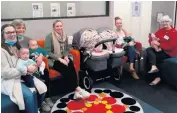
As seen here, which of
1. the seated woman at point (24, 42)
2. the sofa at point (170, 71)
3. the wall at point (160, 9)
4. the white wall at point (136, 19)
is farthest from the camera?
A: the wall at point (160, 9)

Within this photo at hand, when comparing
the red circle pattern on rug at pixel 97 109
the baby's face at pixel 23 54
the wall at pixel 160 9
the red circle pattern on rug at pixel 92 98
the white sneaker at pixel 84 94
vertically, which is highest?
the wall at pixel 160 9

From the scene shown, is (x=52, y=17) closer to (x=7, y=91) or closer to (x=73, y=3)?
(x=73, y=3)

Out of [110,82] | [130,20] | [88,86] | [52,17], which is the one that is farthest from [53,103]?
[130,20]

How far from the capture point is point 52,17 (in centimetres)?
360

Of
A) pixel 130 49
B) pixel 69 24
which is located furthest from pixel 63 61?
pixel 130 49

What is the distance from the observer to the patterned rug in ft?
8.97

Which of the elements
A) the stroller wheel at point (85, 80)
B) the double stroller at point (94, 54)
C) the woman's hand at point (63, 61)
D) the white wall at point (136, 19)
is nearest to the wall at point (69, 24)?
the double stroller at point (94, 54)

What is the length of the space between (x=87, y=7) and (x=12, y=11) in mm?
1379

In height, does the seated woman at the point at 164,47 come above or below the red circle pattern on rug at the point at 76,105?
above

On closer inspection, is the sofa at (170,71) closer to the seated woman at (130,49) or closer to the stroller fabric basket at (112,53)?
the seated woman at (130,49)

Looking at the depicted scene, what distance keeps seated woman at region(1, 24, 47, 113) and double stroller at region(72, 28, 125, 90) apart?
41.7 inches

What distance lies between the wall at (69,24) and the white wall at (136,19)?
1.39 ft

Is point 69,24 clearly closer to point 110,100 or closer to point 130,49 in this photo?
point 130,49

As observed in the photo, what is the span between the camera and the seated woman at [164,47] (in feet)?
11.5
